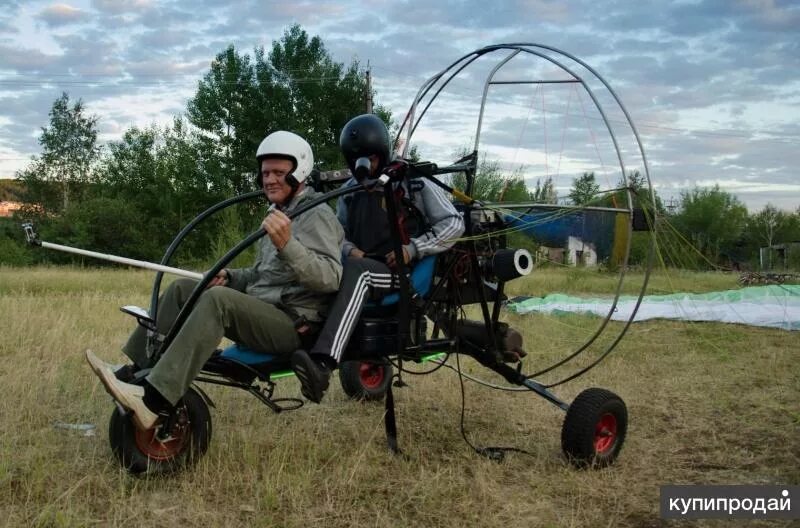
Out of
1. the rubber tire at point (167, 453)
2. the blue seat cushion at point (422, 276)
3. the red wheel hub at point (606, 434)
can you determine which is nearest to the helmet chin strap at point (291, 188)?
the blue seat cushion at point (422, 276)

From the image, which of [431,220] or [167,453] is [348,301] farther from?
[167,453]

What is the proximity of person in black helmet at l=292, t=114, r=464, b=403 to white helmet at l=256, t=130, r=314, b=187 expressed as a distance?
350mm

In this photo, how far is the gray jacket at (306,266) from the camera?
422 centimetres

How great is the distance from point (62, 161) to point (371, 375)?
179 feet

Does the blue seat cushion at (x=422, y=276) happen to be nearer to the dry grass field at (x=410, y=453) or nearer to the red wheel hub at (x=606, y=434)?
the dry grass field at (x=410, y=453)

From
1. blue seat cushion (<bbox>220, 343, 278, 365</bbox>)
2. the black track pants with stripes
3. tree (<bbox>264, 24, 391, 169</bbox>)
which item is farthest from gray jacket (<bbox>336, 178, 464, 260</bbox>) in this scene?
tree (<bbox>264, 24, 391, 169</bbox>)

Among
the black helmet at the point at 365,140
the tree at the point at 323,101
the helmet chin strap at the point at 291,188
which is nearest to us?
the helmet chin strap at the point at 291,188

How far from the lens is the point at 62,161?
54.6 m

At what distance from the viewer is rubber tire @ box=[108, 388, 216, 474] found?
413 centimetres

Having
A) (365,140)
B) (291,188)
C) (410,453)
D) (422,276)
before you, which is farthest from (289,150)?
(410,453)

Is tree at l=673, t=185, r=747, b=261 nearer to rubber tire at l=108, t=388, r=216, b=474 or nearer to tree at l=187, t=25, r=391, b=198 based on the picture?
rubber tire at l=108, t=388, r=216, b=474

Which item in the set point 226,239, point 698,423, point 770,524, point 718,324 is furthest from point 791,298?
point 226,239

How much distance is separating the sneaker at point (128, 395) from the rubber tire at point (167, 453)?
0.16 m

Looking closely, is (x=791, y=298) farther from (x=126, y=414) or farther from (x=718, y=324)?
(x=126, y=414)
